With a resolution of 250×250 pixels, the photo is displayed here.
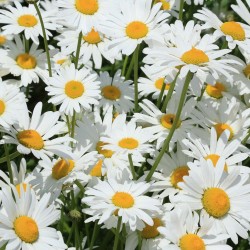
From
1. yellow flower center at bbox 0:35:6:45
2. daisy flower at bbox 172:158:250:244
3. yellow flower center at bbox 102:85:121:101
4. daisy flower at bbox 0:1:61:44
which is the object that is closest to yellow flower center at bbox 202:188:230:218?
daisy flower at bbox 172:158:250:244

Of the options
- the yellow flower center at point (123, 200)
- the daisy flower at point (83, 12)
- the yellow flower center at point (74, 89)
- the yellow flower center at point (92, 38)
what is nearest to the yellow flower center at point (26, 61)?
the yellow flower center at point (92, 38)

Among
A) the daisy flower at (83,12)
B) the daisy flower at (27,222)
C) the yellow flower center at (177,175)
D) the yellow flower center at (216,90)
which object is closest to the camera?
the daisy flower at (27,222)

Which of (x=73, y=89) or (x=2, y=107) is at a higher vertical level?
(x=2, y=107)

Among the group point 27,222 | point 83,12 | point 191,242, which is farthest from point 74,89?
point 191,242

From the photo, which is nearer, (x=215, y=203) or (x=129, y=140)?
(x=215, y=203)

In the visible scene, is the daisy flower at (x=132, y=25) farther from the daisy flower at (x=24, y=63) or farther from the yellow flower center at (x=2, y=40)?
the yellow flower center at (x=2, y=40)

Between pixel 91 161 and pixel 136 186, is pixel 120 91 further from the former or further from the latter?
pixel 136 186

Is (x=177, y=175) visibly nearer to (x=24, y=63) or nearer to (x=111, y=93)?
(x=111, y=93)
